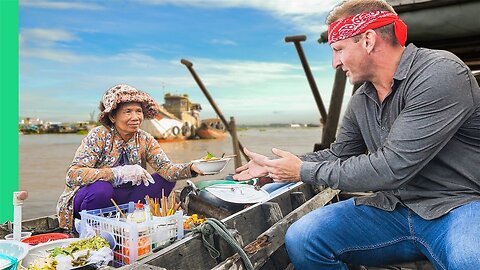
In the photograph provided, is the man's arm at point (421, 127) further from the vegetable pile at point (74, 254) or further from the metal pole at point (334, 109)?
the metal pole at point (334, 109)

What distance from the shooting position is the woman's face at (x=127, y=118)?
3.83 meters

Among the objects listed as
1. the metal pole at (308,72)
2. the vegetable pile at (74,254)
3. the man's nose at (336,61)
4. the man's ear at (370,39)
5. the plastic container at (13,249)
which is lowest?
the vegetable pile at (74,254)

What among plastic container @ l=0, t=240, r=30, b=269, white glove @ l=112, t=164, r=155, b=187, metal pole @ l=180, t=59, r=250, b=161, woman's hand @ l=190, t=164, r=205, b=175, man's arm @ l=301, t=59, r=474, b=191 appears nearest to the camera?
man's arm @ l=301, t=59, r=474, b=191

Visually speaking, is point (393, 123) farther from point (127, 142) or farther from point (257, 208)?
point (127, 142)

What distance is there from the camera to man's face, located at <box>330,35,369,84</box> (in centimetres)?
226

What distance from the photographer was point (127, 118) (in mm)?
3834

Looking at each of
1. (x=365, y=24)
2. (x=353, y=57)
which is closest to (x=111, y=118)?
(x=353, y=57)

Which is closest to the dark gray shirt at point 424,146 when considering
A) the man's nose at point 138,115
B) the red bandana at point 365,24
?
the red bandana at point 365,24

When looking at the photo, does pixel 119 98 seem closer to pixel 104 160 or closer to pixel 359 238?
pixel 104 160

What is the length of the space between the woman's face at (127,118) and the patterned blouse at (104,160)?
0.28ft

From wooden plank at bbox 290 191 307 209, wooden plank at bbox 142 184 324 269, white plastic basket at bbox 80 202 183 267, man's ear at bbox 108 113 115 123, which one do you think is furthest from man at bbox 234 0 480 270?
man's ear at bbox 108 113 115 123

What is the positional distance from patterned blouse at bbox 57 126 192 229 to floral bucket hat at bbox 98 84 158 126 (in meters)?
0.15

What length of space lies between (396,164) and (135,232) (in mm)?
1462

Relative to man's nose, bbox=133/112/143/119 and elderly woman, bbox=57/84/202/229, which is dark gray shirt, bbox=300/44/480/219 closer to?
elderly woman, bbox=57/84/202/229
